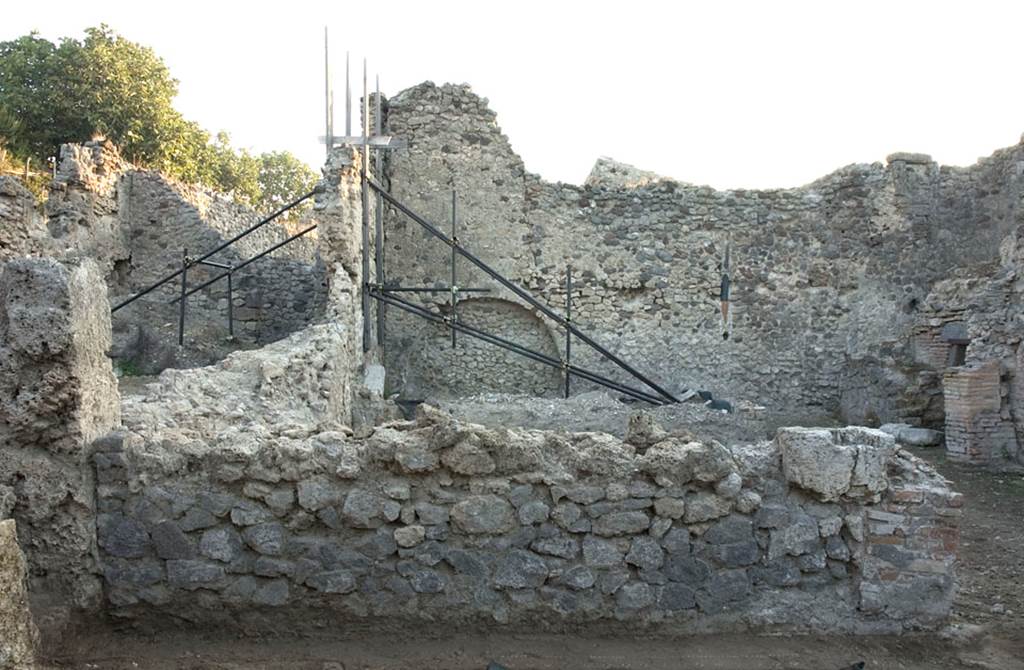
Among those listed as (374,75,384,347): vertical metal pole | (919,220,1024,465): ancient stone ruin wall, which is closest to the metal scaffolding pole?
(374,75,384,347): vertical metal pole

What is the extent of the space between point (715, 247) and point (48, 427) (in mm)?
11660

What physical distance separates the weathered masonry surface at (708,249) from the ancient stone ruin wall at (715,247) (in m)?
0.02

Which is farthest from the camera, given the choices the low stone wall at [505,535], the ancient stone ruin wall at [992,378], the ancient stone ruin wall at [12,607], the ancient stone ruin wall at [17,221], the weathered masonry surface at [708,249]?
the weathered masonry surface at [708,249]

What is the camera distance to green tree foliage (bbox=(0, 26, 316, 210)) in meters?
18.8

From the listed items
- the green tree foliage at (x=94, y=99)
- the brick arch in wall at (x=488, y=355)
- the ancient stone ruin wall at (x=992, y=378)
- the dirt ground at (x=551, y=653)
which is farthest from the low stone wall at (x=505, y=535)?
the green tree foliage at (x=94, y=99)

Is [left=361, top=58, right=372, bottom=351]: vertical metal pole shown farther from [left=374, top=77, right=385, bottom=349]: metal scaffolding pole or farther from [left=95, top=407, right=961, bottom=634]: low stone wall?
[left=95, top=407, right=961, bottom=634]: low stone wall

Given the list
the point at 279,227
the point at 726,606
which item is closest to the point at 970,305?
the point at 726,606

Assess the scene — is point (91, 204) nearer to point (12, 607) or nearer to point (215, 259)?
point (215, 259)

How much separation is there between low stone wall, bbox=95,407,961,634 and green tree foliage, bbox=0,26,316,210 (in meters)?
16.6

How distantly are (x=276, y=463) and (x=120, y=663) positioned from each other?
1089mm

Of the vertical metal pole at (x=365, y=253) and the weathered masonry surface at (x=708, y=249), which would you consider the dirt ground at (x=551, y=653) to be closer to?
the vertical metal pole at (x=365, y=253)

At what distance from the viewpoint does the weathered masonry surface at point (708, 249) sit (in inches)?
512

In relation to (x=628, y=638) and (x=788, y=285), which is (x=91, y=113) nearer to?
(x=788, y=285)

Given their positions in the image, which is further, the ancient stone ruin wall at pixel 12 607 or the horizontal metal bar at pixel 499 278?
the horizontal metal bar at pixel 499 278
